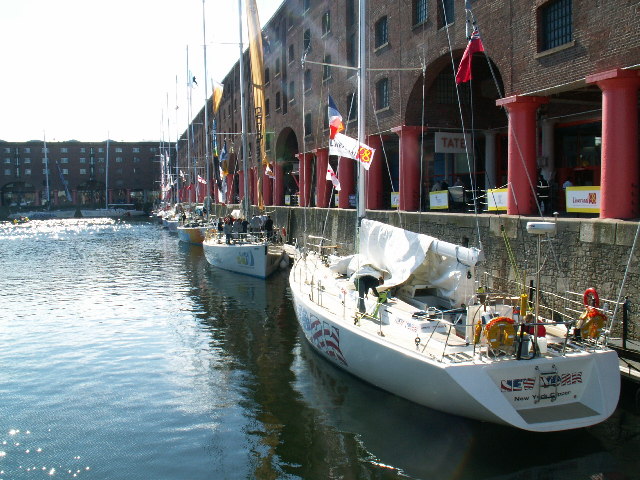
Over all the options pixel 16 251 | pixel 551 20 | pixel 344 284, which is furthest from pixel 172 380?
pixel 16 251

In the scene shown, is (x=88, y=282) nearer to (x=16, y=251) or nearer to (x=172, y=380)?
(x=172, y=380)

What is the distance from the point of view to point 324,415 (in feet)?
36.2

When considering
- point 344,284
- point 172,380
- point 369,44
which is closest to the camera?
point 172,380

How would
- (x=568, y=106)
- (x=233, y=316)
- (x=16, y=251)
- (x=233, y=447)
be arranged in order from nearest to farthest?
(x=233, y=447) → (x=233, y=316) → (x=568, y=106) → (x=16, y=251)

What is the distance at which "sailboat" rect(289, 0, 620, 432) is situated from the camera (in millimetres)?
9141

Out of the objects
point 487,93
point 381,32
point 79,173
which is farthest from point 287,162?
point 79,173

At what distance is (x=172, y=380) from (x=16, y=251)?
37.5 metres

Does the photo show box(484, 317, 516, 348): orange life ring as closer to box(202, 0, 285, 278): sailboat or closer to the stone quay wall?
the stone quay wall

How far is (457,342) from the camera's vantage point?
10320 millimetres

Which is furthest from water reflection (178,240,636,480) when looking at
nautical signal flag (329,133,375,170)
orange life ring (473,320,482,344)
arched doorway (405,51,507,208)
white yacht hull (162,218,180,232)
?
white yacht hull (162,218,180,232)

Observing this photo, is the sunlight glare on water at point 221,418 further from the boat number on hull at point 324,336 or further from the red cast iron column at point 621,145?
the red cast iron column at point 621,145

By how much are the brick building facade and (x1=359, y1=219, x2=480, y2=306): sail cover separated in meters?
3.60

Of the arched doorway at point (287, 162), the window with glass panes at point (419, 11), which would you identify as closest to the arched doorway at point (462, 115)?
the window with glass panes at point (419, 11)

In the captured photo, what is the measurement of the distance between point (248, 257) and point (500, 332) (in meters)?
20.0
